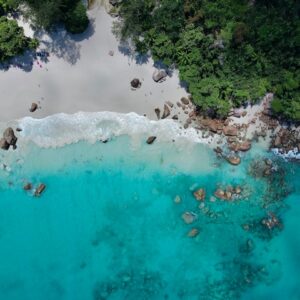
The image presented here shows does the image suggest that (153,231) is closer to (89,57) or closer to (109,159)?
(109,159)

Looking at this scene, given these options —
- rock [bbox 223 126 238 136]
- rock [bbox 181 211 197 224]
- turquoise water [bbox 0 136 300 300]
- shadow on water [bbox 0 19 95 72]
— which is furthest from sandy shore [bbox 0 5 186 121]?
rock [bbox 181 211 197 224]

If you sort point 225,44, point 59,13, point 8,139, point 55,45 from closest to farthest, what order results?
point 59,13 → point 225,44 → point 8,139 → point 55,45

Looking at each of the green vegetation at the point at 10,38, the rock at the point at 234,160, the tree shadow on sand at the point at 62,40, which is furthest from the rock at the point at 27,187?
the rock at the point at 234,160

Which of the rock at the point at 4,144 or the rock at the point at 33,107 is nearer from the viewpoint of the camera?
the rock at the point at 4,144

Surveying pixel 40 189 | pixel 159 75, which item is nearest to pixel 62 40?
pixel 159 75

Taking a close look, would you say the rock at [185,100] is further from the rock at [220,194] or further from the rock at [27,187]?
the rock at [27,187]

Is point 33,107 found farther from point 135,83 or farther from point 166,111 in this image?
point 166,111

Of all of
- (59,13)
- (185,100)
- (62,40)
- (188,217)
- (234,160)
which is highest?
(59,13)
